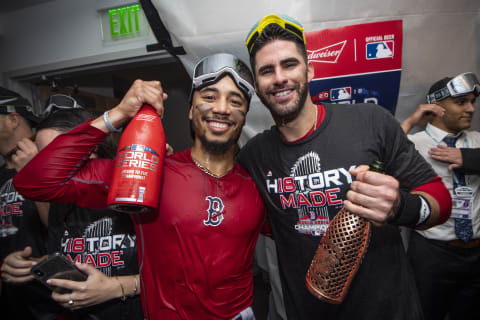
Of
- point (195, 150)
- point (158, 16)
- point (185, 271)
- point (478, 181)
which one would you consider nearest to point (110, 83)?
point (158, 16)

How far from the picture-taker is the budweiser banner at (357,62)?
1.76 m

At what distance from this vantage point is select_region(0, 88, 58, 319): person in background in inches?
54.2

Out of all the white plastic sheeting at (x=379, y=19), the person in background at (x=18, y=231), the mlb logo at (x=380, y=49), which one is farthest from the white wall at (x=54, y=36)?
the mlb logo at (x=380, y=49)

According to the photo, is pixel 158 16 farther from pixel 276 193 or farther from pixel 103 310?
pixel 103 310

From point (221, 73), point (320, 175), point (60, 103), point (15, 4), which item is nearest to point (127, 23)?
point (60, 103)

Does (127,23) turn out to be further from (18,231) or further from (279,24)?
(18,231)

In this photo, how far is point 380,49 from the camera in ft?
5.81

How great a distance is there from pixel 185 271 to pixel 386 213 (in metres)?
0.89

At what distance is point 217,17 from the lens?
1.87 m

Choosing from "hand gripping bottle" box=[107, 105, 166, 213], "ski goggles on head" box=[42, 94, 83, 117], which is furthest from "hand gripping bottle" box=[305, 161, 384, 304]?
"ski goggles on head" box=[42, 94, 83, 117]

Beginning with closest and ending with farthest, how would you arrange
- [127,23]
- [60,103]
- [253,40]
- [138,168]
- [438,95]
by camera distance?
[138,168] → [253,40] → [60,103] → [438,95] → [127,23]

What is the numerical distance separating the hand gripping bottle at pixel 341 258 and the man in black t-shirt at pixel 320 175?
299mm

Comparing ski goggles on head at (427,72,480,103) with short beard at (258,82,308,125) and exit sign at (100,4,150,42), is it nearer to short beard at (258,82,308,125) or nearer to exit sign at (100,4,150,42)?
short beard at (258,82,308,125)

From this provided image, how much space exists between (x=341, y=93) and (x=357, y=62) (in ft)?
0.81
